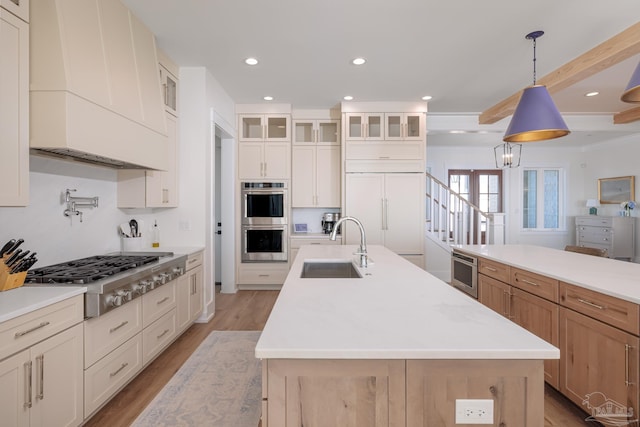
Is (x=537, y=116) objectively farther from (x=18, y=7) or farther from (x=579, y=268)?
(x=18, y=7)

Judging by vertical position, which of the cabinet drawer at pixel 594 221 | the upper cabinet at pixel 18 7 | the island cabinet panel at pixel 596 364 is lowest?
the island cabinet panel at pixel 596 364

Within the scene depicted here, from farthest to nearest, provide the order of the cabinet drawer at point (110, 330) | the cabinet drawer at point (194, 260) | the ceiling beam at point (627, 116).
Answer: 1. the ceiling beam at point (627, 116)
2. the cabinet drawer at point (194, 260)
3. the cabinet drawer at point (110, 330)

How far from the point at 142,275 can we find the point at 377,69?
307cm

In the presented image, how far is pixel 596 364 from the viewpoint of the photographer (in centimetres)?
167

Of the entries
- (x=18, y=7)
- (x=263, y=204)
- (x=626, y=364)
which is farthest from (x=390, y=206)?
(x=18, y=7)

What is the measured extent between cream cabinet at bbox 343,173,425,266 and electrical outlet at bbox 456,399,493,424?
3.68 m

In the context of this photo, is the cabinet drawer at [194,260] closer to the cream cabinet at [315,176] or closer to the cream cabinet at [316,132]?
the cream cabinet at [315,176]

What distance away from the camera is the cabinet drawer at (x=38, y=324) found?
128 cm

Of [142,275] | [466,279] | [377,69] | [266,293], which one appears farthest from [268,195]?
[466,279]

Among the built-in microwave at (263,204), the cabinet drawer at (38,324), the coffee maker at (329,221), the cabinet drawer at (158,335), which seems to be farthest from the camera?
the coffee maker at (329,221)

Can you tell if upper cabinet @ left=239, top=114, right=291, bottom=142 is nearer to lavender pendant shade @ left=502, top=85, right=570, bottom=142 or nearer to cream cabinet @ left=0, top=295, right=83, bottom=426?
lavender pendant shade @ left=502, top=85, right=570, bottom=142

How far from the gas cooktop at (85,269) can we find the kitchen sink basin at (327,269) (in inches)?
50.1

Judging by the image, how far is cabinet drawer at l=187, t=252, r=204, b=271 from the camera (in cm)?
302

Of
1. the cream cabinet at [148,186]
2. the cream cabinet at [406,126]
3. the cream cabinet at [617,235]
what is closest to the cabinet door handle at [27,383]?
the cream cabinet at [148,186]
